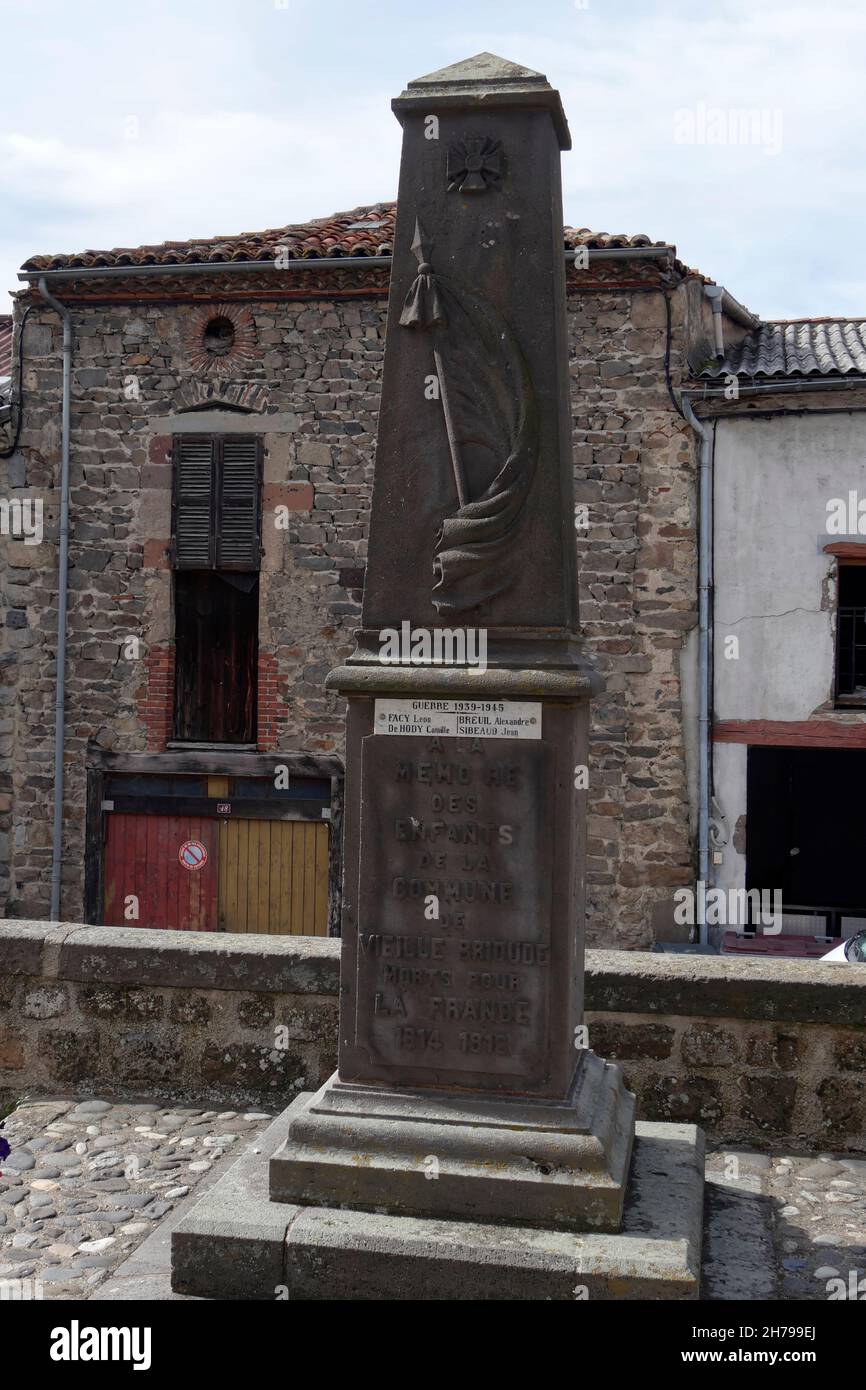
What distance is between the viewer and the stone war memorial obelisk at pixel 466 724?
361cm

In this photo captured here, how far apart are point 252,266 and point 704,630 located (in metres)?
5.28

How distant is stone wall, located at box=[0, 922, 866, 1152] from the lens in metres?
4.72

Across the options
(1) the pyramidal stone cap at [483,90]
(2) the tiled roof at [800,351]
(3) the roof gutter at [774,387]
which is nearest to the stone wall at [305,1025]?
(1) the pyramidal stone cap at [483,90]

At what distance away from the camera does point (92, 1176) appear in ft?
14.3

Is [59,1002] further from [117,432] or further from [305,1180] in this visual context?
[117,432]

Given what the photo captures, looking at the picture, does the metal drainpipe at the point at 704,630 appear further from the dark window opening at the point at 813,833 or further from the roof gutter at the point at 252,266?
the roof gutter at the point at 252,266

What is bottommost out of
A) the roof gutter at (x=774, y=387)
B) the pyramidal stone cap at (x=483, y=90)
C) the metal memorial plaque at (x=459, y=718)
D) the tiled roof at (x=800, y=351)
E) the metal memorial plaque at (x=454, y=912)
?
the metal memorial plaque at (x=454, y=912)

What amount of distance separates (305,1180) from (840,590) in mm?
8893

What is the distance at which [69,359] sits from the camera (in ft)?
39.1

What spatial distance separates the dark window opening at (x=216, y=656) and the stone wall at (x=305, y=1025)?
6.56 meters

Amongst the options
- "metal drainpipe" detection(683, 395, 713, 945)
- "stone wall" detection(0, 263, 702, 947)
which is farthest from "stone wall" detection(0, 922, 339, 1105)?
"metal drainpipe" detection(683, 395, 713, 945)

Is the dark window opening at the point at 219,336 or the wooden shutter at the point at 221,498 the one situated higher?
the dark window opening at the point at 219,336

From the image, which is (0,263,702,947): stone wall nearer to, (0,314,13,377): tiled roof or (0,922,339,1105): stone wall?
(0,314,13,377): tiled roof
